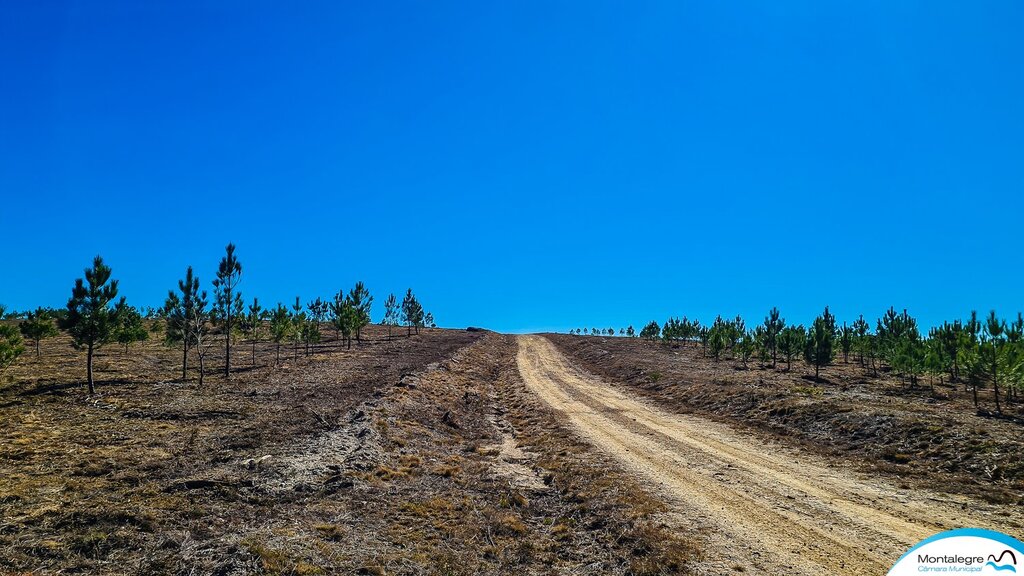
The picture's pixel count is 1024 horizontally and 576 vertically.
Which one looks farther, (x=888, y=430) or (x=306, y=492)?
(x=888, y=430)

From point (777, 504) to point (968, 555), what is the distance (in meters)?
5.47

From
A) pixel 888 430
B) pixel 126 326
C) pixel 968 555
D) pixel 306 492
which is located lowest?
pixel 888 430

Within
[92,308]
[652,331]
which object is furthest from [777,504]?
[652,331]

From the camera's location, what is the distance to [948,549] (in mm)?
6977

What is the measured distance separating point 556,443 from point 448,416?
6.82 m

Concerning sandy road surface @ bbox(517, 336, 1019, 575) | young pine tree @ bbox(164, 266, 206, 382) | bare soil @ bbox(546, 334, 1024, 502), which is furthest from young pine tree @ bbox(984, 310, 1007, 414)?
young pine tree @ bbox(164, 266, 206, 382)

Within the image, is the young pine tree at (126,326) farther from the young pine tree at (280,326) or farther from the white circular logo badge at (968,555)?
the white circular logo badge at (968,555)

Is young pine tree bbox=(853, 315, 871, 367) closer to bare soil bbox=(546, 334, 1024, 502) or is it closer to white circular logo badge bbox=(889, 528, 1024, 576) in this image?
bare soil bbox=(546, 334, 1024, 502)

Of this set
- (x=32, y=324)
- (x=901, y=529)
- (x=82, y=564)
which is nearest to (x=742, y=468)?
(x=901, y=529)

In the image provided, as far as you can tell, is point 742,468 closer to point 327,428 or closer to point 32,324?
point 327,428

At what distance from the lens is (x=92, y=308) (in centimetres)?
2688

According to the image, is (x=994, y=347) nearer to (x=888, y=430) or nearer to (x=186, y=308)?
(x=888, y=430)

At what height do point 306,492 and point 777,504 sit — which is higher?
point 306,492

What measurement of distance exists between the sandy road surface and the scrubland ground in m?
1.13
